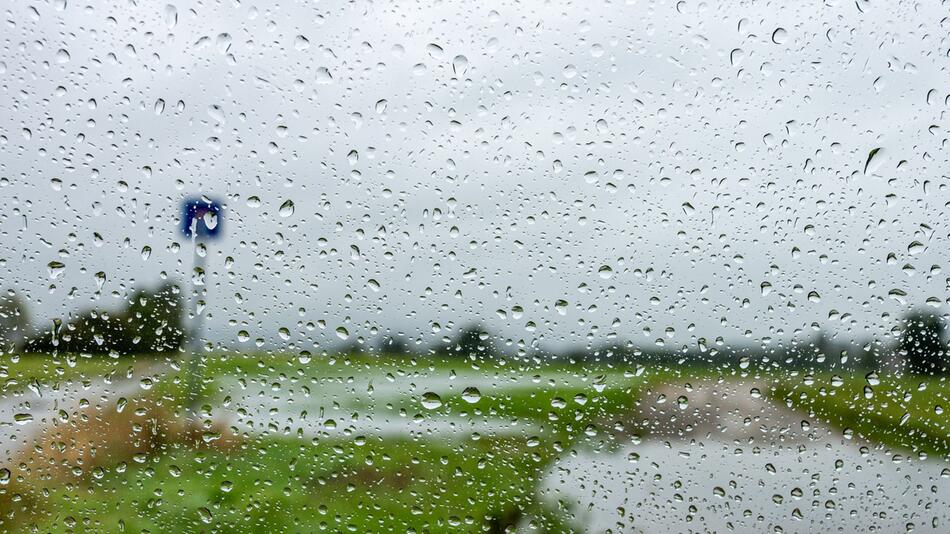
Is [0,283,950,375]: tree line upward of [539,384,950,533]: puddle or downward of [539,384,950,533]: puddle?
upward

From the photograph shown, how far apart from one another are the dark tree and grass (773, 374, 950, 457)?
2 centimetres

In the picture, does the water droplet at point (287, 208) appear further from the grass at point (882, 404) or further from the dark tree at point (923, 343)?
the dark tree at point (923, 343)

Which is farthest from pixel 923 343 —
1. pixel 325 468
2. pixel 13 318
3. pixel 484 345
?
pixel 13 318

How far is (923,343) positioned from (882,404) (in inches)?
4.7

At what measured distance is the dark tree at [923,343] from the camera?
3.08ft

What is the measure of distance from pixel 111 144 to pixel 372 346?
550 millimetres

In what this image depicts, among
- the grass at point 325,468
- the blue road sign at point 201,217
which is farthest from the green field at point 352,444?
the blue road sign at point 201,217

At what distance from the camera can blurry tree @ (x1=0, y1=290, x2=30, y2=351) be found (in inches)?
39.1

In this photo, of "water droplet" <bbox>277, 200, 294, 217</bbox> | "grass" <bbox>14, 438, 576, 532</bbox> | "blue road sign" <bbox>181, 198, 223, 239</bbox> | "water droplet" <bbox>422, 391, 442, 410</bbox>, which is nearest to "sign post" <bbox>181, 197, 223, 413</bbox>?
"blue road sign" <bbox>181, 198, 223, 239</bbox>

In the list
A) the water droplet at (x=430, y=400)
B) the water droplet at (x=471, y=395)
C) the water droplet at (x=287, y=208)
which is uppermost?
the water droplet at (x=287, y=208)

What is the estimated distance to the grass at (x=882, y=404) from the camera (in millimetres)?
936

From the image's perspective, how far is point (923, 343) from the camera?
3.09ft

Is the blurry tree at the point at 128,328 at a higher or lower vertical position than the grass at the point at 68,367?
higher

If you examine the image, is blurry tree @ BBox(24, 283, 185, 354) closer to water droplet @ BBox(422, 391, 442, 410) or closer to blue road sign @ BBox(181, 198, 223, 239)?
blue road sign @ BBox(181, 198, 223, 239)
